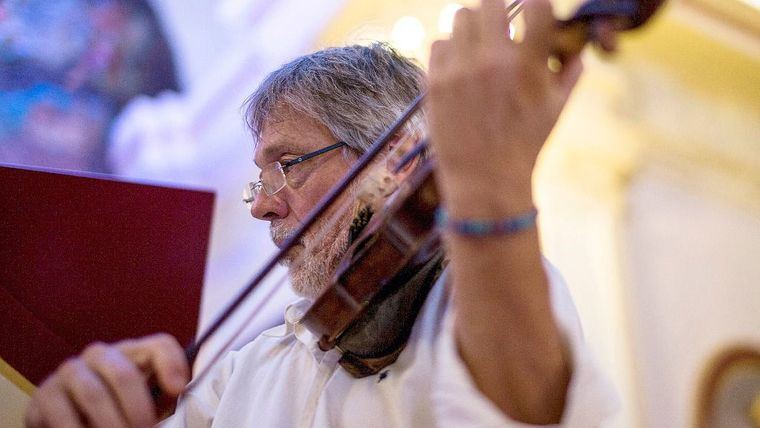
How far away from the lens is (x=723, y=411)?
12.4 ft

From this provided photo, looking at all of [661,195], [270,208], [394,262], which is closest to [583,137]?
[661,195]

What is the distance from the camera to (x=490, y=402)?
0.94 m

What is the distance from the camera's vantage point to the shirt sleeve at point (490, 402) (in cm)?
93

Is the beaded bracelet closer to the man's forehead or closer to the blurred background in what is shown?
the man's forehead

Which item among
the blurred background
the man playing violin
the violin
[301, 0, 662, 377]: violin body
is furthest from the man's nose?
the blurred background

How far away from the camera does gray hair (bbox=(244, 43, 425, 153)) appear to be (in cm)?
169

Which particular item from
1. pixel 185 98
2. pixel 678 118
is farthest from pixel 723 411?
pixel 185 98

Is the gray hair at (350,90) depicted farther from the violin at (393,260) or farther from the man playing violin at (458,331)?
the violin at (393,260)

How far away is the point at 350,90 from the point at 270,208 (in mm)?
307

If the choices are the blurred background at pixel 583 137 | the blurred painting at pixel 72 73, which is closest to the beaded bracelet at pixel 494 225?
the blurred background at pixel 583 137

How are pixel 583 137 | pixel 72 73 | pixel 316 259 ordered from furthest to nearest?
pixel 72 73 < pixel 583 137 < pixel 316 259

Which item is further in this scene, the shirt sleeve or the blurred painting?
the blurred painting

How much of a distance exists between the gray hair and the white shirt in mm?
399

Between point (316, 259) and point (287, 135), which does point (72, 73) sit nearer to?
point (287, 135)
